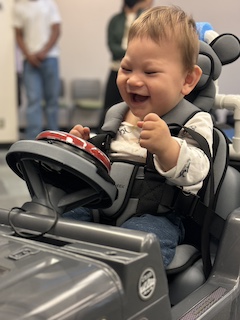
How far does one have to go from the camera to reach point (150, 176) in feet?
3.14

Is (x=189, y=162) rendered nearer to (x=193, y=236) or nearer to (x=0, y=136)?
(x=193, y=236)

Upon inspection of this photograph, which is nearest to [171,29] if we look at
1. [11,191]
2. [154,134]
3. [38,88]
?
[154,134]

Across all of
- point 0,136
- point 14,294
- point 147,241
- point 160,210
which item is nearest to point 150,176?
point 160,210

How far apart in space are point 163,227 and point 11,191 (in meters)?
1.87

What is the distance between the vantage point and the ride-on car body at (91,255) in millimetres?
567

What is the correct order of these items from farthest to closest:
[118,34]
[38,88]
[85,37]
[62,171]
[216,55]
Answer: [85,37] → [38,88] → [118,34] → [216,55] → [62,171]

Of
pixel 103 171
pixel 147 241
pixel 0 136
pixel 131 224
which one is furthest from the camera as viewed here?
pixel 0 136

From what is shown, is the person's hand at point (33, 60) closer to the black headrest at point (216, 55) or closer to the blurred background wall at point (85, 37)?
the blurred background wall at point (85, 37)

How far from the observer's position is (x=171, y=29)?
3.03 feet

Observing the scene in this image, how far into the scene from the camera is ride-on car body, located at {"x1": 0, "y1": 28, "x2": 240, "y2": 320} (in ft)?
1.86

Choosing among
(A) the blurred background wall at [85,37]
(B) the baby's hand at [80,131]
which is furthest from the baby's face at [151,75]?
(A) the blurred background wall at [85,37]

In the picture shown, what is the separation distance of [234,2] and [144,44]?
1.30 metres

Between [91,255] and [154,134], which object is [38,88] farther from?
[91,255]

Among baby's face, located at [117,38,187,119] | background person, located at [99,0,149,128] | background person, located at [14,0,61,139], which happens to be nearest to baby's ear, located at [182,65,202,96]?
baby's face, located at [117,38,187,119]
